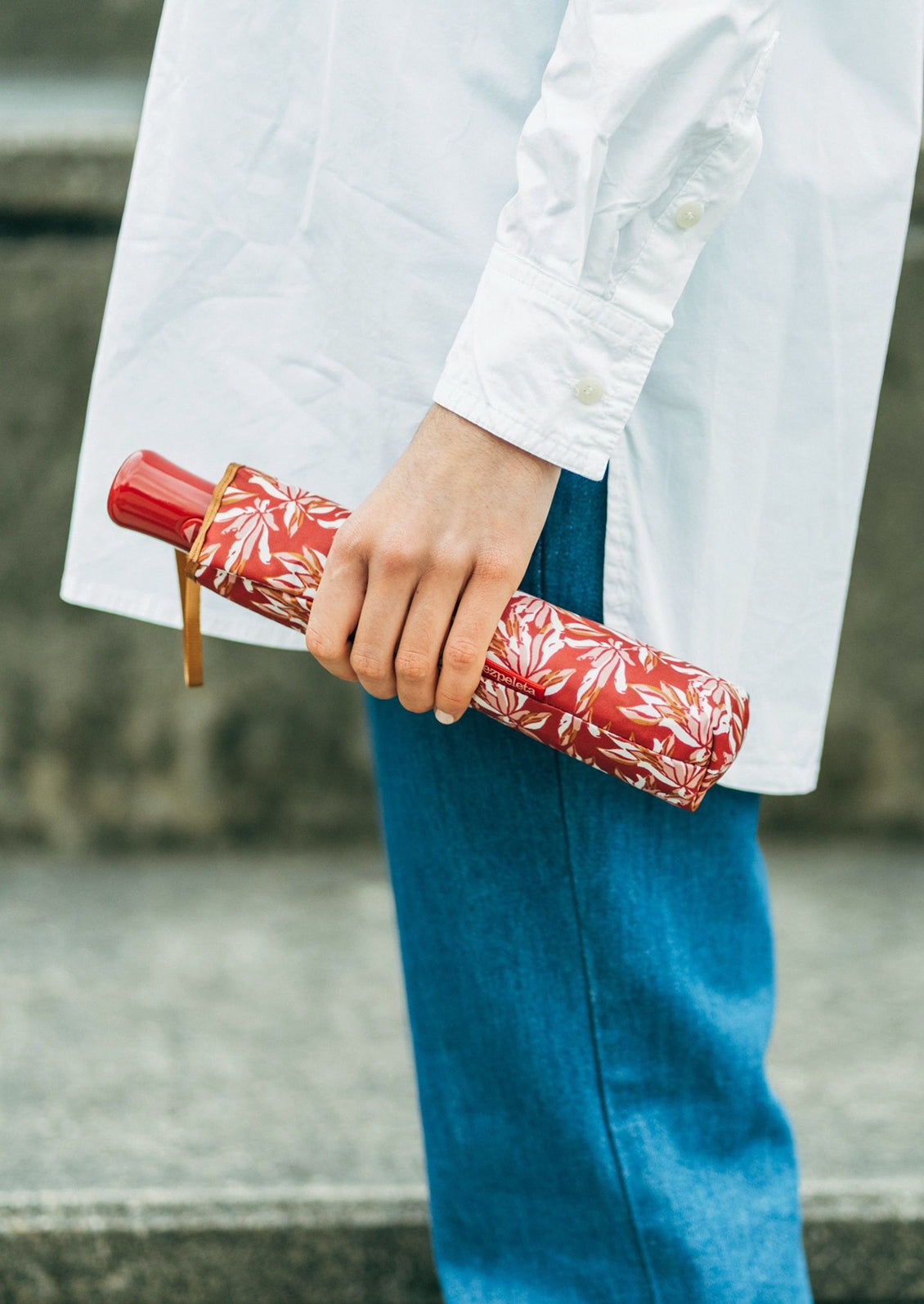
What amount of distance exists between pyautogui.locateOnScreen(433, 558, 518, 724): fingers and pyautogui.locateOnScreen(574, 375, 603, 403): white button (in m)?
0.08

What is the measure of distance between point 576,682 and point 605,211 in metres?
0.22

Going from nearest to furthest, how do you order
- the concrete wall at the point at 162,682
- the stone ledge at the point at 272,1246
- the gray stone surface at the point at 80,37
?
the stone ledge at the point at 272,1246 → the concrete wall at the point at 162,682 → the gray stone surface at the point at 80,37

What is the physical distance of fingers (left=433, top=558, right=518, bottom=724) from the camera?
0.59 m

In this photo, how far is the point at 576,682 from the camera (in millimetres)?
629

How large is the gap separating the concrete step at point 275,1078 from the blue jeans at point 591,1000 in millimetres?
384

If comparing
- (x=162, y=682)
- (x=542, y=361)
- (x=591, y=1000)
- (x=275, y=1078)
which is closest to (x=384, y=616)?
(x=542, y=361)

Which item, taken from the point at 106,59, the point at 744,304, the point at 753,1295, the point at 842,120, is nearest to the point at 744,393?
the point at 744,304

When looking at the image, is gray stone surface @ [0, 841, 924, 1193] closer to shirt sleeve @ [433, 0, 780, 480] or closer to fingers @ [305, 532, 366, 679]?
fingers @ [305, 532, 366, 679]

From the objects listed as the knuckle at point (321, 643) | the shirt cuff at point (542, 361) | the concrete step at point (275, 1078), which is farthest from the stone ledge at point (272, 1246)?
the shirt cuff at point (542, 361)

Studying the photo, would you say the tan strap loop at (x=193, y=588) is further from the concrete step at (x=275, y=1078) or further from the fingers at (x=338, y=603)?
the concrete step at (x=275, y=1078)

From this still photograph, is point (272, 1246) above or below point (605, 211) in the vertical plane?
below

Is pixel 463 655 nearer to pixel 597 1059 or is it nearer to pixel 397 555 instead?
pixel 397 555

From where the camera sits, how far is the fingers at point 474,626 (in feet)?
1.94

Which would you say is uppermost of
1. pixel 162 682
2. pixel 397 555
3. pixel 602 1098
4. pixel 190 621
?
pixel 397 555
